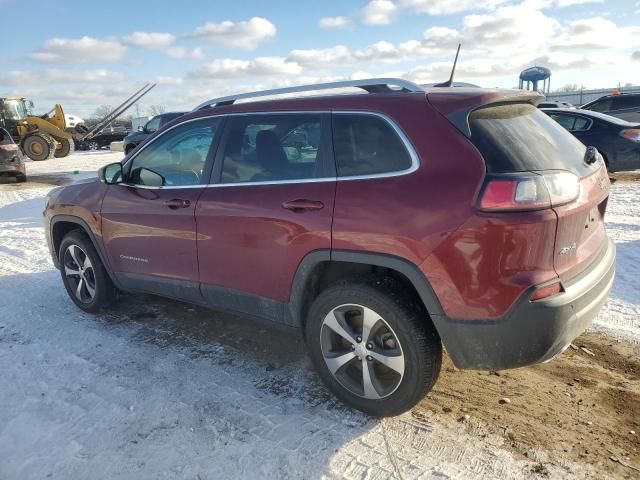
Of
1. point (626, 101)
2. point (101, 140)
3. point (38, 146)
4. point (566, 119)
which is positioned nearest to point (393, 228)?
point (566, 119)

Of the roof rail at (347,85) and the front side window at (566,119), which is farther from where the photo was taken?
the front side window at (566,119)

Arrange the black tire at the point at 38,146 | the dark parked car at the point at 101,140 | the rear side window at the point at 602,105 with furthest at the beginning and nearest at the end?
the dark parked car at the point at 101,140
the black tire at the point at 38,146
the rear side window at the point at 602,105

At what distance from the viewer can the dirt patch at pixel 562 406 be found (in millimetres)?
2516

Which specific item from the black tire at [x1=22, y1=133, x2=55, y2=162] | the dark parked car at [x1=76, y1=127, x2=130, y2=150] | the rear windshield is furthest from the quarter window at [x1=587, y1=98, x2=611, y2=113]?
the dark parked car at [x1=76, y1=127, x2=130, y2=150]

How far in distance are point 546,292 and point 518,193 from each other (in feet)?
1.61

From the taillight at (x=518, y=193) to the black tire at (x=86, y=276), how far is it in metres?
3.42

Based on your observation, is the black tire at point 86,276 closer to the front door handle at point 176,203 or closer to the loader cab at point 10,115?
the front door handle at point 176,203

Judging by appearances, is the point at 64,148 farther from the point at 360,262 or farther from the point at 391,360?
the point at 391,360

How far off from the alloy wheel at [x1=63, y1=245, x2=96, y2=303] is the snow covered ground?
0.20 metres

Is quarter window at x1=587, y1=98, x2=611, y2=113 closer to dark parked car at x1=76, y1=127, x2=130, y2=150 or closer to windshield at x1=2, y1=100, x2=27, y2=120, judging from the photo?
windshield at x1=2, y1=100, x2=27, y2=120

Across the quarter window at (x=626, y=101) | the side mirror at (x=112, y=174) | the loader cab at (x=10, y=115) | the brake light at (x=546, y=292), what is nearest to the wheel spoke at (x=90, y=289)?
the side mirror at (x=112, y=174)

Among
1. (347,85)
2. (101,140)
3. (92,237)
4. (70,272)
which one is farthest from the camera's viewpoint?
(101,140)

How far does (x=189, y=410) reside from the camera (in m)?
2.96

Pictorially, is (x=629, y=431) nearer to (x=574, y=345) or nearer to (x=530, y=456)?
(x=530, y=456)
